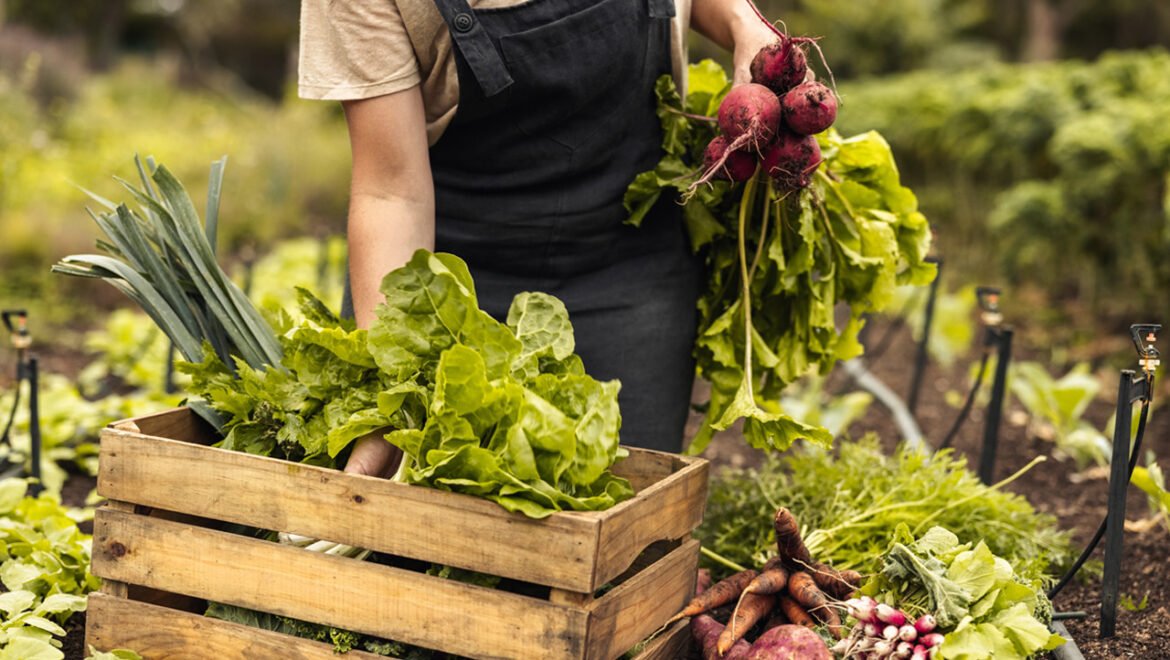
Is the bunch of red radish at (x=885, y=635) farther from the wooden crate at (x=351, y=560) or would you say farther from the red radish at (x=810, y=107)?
the red radish at (x=810, y=107)

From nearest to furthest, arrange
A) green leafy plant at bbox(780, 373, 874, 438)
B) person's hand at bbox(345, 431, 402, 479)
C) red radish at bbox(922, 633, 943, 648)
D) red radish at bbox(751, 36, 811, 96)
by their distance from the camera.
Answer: red radish at bbox(922, 633, 943, 648)
person's hand at bbox(345, 431, 402, 479)
red radish at bbox(751, 36, 811, 96)
green leafy plant at bbox(780, 373, 874, 438)

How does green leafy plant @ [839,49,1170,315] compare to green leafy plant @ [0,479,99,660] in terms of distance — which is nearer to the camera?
green leafy plant @ [0,479,99,660]

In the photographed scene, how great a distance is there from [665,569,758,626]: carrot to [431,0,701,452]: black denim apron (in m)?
0.57

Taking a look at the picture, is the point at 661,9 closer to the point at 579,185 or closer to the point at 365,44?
the point at 579,185

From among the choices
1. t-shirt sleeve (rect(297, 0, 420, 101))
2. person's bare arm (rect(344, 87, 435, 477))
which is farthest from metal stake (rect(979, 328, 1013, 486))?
t-shirt sleeve (rect(297, 0, 420, 101))

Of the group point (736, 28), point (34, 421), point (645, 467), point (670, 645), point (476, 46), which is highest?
point (736, 28)

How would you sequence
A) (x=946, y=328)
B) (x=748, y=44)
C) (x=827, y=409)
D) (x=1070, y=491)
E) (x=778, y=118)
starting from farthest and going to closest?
1. (x=946, y=328)
2. (x=827, y=409)
3. (x=1070, y=491)
4. (x=748, y=44)
5. (x=778, y=118)

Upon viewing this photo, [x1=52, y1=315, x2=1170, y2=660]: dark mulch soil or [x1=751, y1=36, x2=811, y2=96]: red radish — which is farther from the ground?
[x1=751, y1=36, x2=811, y2=96]: red radish

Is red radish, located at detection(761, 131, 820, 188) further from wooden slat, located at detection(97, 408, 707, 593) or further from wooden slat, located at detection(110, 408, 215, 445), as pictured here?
wooden slat, located at detection(110, 408, 215, 445)

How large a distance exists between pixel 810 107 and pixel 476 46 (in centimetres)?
75

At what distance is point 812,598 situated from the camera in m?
2.43

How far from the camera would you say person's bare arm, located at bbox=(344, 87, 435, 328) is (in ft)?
8.20

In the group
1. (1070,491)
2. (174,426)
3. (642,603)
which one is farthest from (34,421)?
(1070,491)

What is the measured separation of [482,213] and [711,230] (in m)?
0.59
